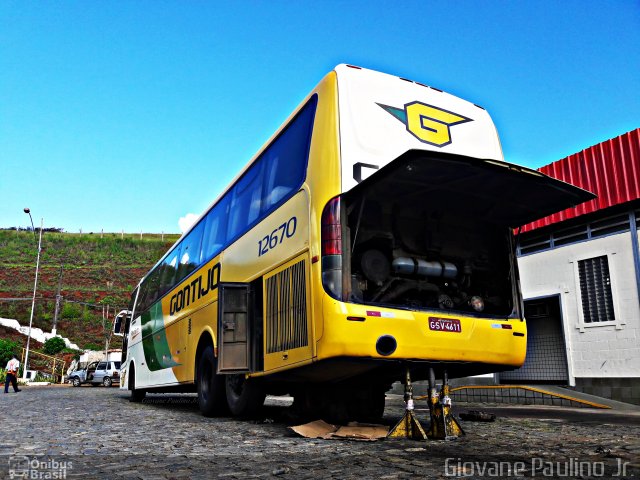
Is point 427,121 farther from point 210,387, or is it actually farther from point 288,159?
point 210,387

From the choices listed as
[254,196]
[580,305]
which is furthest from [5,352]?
[580,305]

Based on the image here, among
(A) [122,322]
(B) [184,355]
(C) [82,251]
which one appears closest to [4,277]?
(C) [82,251]

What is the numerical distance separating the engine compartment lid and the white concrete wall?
7.10 metres

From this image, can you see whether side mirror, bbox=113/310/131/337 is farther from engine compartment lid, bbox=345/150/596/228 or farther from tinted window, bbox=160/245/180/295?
engine compartment lid, bbox=345/150/596/228

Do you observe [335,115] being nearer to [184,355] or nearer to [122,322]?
[184,355]

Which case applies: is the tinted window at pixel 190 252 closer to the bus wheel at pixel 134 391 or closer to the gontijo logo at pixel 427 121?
the bus wheel at pixel 134 391

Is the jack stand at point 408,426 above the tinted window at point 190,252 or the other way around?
the other way around

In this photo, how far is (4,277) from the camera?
62344mm

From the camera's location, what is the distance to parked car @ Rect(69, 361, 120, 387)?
33750 mm

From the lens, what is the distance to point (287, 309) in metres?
6.66

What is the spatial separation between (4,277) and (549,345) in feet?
204

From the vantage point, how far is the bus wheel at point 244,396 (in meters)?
8.30

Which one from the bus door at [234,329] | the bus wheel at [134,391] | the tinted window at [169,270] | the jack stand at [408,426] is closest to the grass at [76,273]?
the bus wheel at [134,391]

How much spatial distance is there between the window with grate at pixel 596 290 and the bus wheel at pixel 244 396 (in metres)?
8.75
